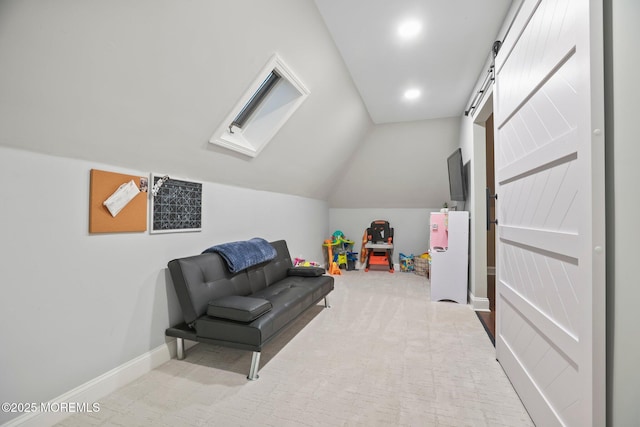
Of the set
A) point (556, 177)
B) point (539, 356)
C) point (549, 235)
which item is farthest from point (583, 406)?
point (556, 177)

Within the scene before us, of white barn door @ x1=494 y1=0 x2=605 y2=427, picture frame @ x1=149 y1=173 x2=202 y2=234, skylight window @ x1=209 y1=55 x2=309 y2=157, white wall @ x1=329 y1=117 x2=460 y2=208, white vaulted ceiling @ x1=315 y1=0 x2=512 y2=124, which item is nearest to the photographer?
white barn door @ x1=494 y1=0 x2=605 y2=427

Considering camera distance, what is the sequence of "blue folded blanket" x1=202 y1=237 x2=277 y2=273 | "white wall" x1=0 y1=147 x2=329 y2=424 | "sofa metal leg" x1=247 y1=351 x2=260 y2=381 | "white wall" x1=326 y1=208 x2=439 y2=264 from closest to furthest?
"white wall" x1=0 y1=147 x2=329 y2=424 → "sofa metal leg" x1=247 y1=351 x2=260 y2=381 → "blue folded blanket" x1=202 y1=237 x2=277 y2=273 → "white wall" x1=326 y1=208 x2=439 y2=264

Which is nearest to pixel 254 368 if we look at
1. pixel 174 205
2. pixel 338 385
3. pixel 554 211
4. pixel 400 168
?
pixel 338 385

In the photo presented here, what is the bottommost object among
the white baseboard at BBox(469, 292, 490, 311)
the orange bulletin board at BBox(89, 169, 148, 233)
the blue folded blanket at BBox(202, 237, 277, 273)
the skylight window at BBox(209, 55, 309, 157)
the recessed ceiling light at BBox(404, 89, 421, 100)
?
the white baseboard at BBox(469, 292, 490, 311)

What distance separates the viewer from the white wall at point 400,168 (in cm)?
532

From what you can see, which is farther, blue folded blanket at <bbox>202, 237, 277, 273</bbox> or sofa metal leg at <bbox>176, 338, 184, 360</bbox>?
blue folded blanket at <bbox>202, 237, 277, 273</bbox>

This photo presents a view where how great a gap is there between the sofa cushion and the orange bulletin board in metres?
0.81

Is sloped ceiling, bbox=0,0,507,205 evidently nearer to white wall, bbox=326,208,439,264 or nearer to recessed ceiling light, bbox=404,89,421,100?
recessed ceiling light, bbox=404,89,421,100

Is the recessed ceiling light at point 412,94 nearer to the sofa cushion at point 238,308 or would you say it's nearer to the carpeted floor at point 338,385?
the carpeted floor at point 338,385

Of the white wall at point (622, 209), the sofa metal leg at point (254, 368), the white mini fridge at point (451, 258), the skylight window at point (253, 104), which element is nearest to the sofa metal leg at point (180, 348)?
the sofa metal leg at point (254, 368)

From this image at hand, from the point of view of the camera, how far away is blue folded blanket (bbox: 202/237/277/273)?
2.79 meters

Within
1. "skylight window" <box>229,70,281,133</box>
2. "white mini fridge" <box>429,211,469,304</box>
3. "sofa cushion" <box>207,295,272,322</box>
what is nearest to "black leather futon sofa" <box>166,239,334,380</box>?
"sofa cushion" <box>207,295,272,322</box>

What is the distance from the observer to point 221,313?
2.25m

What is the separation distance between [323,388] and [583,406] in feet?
4.58
